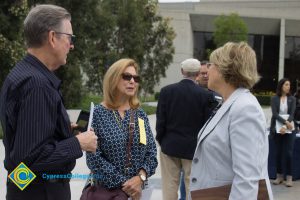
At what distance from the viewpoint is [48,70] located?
2.49 metres

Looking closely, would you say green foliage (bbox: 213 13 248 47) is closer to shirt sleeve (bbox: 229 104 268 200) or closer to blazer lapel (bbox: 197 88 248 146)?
blazer lapel (bbox: 197 88 248 146)

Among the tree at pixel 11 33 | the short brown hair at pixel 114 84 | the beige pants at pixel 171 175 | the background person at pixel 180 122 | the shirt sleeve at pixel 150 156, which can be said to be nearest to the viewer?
the shirt sleeve at pixel 150 156

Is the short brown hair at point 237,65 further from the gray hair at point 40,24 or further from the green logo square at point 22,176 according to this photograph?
the green logo square at point 22,176

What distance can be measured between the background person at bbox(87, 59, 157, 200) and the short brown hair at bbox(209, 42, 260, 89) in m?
1.00

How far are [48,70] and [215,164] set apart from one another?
1077 mm

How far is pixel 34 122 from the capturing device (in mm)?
2246

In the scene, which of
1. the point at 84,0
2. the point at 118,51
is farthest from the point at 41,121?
the point at 118,51

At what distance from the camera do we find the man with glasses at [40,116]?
7.39ft

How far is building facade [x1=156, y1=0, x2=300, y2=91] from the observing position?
42.2m

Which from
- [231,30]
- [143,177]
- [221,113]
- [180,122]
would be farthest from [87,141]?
[231,30]

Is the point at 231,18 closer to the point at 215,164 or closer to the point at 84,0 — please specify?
the point at 84,0

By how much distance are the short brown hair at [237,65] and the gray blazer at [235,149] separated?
74 millimetres

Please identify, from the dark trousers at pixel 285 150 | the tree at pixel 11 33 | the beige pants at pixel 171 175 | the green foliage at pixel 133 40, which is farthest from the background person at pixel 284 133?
the green foliage at pixel 133 40

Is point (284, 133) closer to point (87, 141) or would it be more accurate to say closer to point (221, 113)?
point (221, 113)
